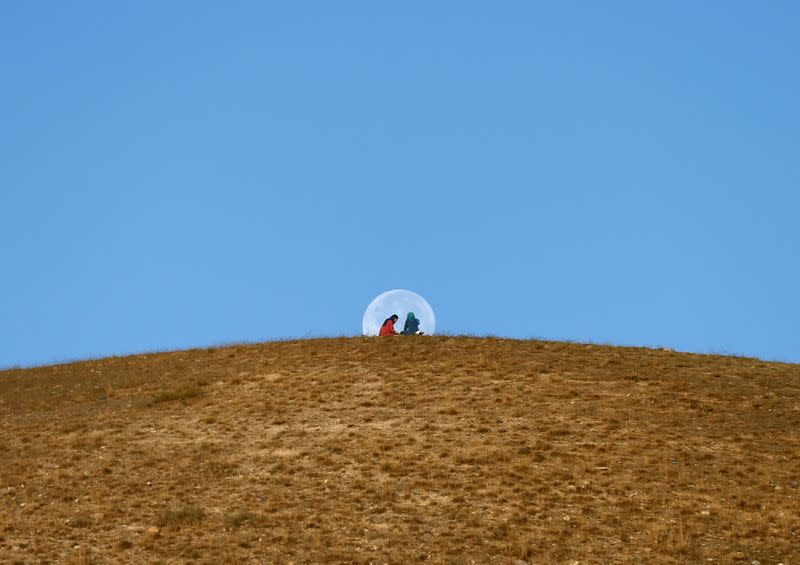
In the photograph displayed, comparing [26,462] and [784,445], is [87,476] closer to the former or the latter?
[26,462]

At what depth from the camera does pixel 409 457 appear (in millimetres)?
27953

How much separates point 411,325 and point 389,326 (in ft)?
3.27

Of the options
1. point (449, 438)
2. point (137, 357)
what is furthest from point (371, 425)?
point (137, 357)

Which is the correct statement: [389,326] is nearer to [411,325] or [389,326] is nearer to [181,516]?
[411,325]

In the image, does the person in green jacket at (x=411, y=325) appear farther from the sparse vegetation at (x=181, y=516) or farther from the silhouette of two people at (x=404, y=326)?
the sparse vegetation at (x=181, y=516)

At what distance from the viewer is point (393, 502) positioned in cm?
2512

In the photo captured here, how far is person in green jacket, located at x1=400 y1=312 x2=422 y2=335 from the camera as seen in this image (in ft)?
139

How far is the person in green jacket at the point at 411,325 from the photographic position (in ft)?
139

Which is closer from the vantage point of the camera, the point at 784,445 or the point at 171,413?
the point at 784,445

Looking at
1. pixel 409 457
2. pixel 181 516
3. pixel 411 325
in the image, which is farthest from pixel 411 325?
pixel 181 516

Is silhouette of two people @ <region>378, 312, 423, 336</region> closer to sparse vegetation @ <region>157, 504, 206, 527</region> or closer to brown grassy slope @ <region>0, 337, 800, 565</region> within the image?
brown grassy slope @ <region>0, 337, 800, 565</region>

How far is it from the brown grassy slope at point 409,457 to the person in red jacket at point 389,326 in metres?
1.80

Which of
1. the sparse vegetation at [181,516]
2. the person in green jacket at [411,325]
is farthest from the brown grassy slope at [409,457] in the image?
the person in green jacket at [411,325]

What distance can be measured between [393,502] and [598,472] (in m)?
5.33
